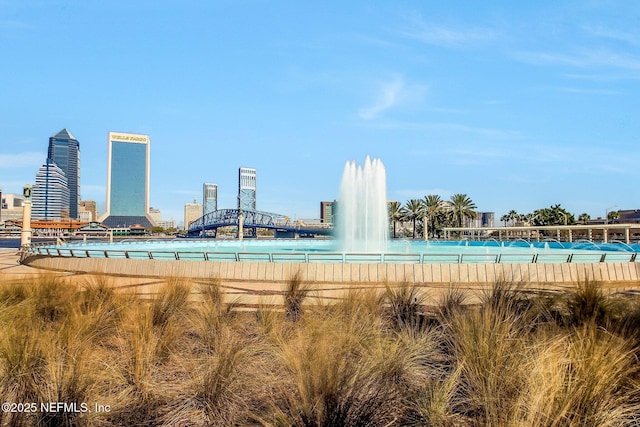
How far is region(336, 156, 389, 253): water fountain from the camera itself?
2800 centimetres

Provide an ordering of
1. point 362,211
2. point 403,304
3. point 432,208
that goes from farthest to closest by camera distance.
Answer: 1. point 432,208
2. point 362,211
3. point 403,304

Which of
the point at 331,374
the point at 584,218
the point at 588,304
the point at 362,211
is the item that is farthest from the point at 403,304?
the point at 584,218

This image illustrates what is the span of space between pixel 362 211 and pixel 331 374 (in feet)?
85.0

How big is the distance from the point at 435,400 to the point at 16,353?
3709 millimetres

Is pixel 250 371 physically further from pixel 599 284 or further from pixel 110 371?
pixel 599 284

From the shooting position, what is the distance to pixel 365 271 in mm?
13867

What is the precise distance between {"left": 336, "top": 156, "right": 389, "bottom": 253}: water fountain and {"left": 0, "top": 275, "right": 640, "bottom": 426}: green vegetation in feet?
74.2

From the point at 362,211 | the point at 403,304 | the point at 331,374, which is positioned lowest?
the point at 403,304

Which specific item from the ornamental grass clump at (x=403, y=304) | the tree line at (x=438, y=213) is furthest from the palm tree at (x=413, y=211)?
the ornamental grass clump at (x=403, y=304)

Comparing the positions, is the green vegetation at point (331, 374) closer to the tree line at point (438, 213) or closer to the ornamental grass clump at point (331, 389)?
the ornamental grass clump at point (331, 389)

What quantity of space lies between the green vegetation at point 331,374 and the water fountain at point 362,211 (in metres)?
22.6

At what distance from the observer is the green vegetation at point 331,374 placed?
10.2 ft

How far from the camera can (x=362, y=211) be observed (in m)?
29.0

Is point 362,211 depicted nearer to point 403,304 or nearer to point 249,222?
point 403,304
